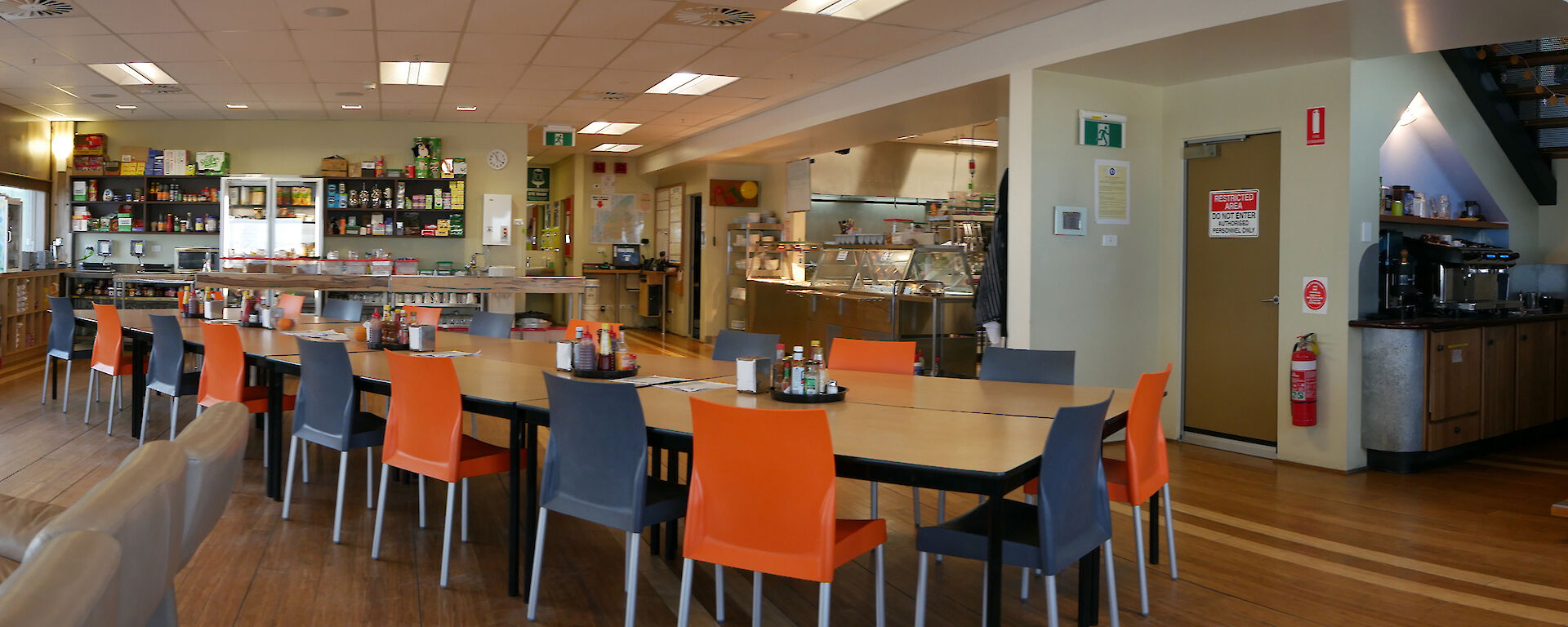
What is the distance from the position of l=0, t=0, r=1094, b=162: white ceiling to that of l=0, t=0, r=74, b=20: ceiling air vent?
9 centimetres

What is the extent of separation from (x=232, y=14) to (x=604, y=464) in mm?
5017

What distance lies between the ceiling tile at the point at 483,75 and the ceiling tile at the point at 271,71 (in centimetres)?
117

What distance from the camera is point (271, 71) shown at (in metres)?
8.02

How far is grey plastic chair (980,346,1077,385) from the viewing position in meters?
4.18

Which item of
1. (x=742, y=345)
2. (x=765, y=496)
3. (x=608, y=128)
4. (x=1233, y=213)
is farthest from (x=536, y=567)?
(x=608, y=128)

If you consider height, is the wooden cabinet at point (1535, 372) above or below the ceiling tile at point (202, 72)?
below

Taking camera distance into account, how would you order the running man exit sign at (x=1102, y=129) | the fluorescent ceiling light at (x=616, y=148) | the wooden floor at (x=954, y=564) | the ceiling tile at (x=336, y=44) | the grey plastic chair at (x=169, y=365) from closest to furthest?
1. the wooden floor at (x=954, y=564)
2. the grey plastic chair at (x=169, y=365)
3. the running man exit sign at (x=1102, y=129)
4. the ceiling tile at (x=336, y=44)
5. the fluorescent ceiling light at (x=616, y=148)

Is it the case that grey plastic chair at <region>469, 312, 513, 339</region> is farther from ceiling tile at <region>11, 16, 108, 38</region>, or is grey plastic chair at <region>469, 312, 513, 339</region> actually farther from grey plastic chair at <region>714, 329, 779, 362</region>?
ceiling tile at <region>11, 16, 108, 38</region>

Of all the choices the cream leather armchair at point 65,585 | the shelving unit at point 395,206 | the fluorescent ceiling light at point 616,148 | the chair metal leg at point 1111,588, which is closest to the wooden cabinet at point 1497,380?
the chair metal leg at point 1111,588

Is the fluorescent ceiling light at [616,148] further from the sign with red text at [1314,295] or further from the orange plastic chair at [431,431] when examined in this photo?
the orange plastic chair at [431,431]

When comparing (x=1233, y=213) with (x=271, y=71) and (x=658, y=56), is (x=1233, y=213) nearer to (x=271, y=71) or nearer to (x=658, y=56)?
(x=658, y=56)

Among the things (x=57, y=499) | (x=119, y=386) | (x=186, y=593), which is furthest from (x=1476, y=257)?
(x=119, y=386)

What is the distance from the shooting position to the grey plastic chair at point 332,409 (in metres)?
3.92

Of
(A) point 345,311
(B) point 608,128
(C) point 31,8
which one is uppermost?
(B) point 608,128
